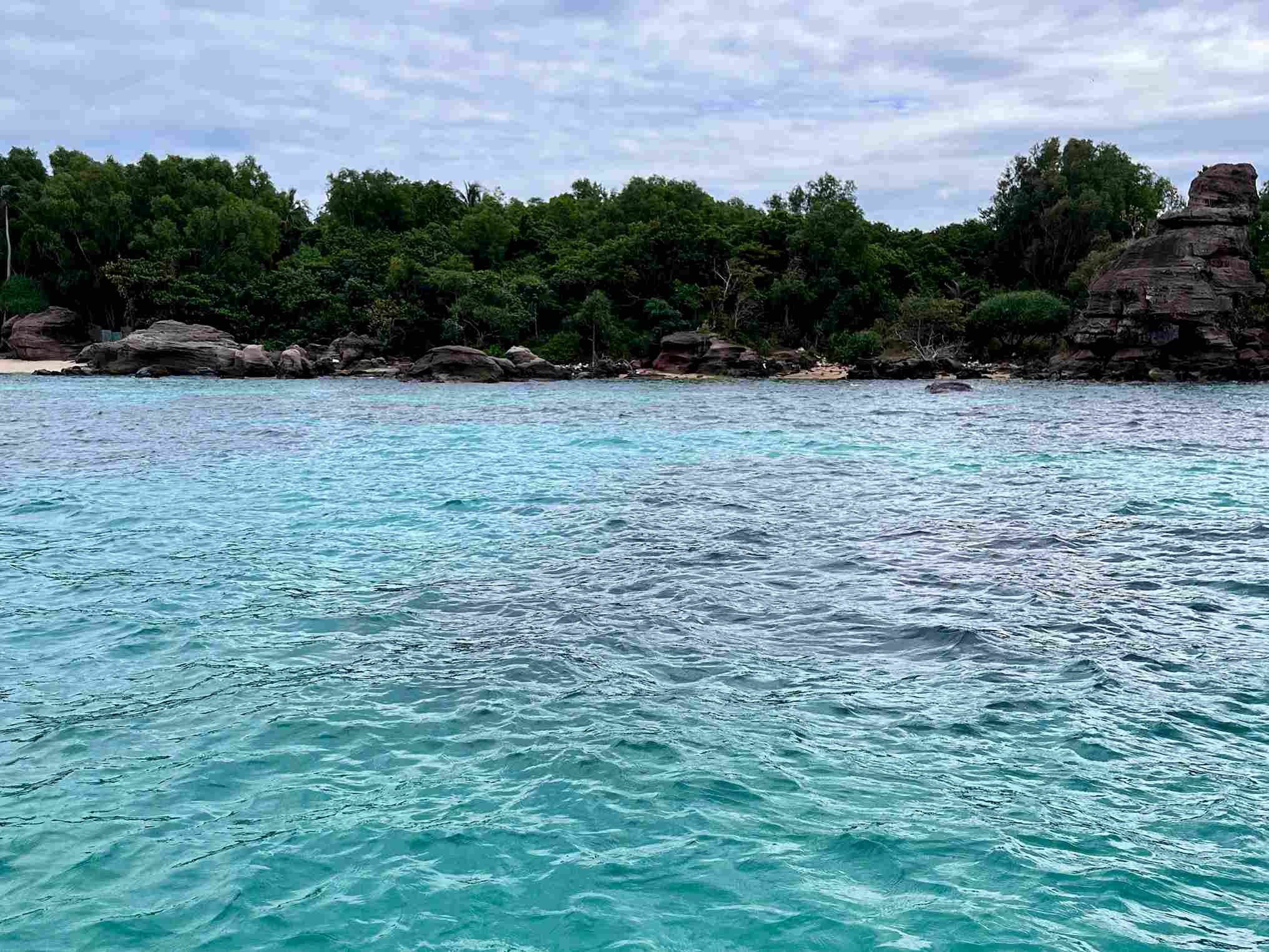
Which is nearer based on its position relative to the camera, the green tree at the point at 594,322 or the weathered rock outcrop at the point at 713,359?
the weathered rock outcrop at the point at 713,359

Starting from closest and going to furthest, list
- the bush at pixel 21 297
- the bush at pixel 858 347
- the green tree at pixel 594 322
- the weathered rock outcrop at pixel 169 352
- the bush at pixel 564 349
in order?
the weathered rock outcrop at pixel 169 352
the bush at pixel 858 347
the green tree at pixel 594 322
the bush at pixel 564 349
the bush at pixel 21 297

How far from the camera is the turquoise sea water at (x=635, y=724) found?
407 centimetres

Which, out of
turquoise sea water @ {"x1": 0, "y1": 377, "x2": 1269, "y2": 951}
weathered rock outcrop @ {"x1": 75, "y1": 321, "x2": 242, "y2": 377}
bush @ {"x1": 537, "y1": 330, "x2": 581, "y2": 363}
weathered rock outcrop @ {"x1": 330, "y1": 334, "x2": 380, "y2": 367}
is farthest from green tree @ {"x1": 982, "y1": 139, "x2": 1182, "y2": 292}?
turquoise sea water @ {"x1": 0, "y1": 377, "x2": 1269, "y2": 951}

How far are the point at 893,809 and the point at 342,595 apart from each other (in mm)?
5685

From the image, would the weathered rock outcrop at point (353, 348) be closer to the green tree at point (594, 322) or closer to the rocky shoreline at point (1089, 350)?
the rocky shoreline at point (1089, 350)

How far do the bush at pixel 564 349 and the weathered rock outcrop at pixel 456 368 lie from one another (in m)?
8.35

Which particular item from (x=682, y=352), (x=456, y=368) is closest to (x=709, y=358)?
(x=682, y=352)

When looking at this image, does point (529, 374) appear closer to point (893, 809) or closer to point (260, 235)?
point (260, 235)

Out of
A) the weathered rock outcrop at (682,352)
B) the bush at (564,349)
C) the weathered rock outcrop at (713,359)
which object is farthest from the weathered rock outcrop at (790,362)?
the bush at (564,349)

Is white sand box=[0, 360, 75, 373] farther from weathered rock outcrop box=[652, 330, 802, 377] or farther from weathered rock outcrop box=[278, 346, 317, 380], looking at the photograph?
weathered rock outcrop box=[652, 330, 802, 377]

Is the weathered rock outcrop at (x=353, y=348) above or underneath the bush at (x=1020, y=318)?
underneath

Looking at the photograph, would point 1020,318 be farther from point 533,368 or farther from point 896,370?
point 533,368

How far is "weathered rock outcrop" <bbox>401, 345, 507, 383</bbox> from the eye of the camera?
170 feet

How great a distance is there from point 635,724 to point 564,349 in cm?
5597
